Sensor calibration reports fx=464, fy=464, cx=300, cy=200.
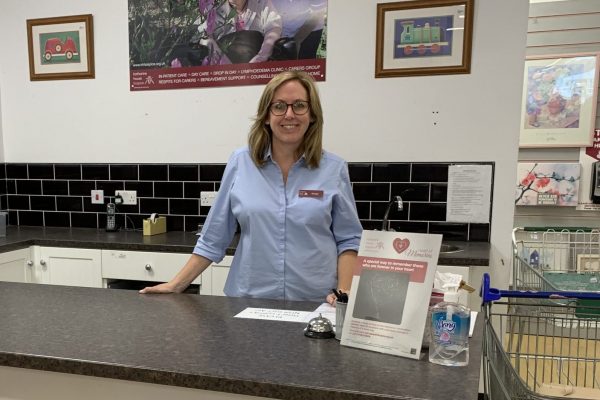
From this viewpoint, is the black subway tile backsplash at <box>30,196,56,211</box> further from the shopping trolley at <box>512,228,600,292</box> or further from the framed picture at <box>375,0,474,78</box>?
the shopping trolley at <box>512,228,600,292</box>

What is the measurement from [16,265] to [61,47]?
63.6 inches

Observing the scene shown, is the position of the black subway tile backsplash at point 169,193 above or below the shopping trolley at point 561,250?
above

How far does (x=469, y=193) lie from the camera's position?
2855 millimetres

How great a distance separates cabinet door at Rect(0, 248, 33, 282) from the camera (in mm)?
2787

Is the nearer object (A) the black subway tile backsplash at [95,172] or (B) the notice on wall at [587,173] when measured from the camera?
(A) the black subway tile backsplash at [95,172]

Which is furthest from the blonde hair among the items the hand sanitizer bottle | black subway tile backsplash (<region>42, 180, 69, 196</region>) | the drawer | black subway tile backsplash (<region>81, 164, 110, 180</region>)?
black subway tile backsplash (<region>42, 180, 69, 196</region>)

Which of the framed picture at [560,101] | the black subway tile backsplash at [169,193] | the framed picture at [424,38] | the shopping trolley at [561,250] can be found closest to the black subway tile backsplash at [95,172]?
the black subway tile backsplash at [169,193]

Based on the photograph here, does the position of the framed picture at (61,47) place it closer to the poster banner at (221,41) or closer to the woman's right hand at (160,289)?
the poster banner at (221,41)

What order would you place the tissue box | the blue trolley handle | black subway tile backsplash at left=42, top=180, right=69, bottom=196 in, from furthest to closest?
black subway tile backsplash at left=42, top=180, right=69, bottom=196 < the tissue box < the blue trolley handle

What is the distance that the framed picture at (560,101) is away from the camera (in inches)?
156

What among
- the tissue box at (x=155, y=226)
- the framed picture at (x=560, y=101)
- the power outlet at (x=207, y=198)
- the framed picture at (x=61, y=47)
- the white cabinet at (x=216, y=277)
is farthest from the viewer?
the framed picture at (x=560, y=101)

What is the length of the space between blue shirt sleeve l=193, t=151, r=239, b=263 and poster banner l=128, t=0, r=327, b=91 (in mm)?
1537

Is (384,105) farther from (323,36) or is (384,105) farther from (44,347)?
(44,347)

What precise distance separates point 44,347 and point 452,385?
36.2 inches
